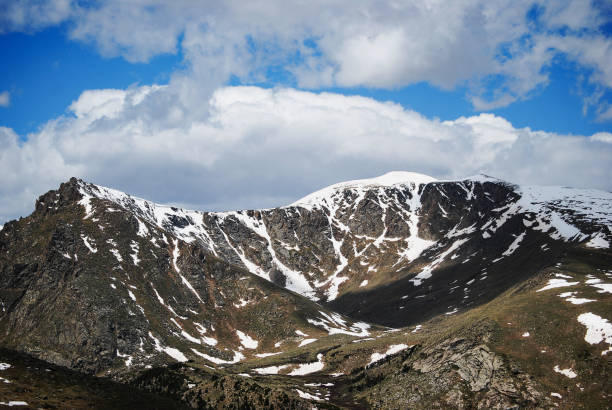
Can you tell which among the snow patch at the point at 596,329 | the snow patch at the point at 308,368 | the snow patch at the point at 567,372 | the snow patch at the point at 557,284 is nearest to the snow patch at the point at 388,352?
the snow patch at the point at 308,368

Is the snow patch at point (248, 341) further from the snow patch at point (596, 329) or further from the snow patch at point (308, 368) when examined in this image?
the snow patch at point (596, 329)

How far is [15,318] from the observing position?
18025cm

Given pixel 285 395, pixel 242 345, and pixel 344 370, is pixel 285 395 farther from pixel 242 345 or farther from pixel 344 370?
pixel 242 345

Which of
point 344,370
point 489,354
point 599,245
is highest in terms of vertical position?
point 599,245

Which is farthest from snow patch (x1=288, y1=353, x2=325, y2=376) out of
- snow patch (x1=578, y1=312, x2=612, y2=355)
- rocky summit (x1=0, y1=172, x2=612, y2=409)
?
snow patch (x1=578, y1=312, x2=612, y2=355)

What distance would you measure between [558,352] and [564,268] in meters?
73.2

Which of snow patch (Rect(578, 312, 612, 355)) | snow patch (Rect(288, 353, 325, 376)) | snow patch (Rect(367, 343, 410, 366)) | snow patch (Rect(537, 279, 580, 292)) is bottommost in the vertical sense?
snow patch (Rect(288, 353, 325, 376))

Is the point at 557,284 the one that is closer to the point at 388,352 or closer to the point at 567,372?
the point at 567,372

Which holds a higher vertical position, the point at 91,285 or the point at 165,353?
the point at 91,285

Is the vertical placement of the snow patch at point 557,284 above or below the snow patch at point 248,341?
above

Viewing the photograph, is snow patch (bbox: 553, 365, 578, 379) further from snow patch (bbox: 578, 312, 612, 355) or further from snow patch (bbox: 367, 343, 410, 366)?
snow patch (bbox: 367, 343, 410, 366)

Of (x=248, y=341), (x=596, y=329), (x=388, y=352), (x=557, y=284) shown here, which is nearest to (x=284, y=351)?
(x=248, y=341)

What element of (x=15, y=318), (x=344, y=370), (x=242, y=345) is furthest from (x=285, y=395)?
(x=15, y=318)

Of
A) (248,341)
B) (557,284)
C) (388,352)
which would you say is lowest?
(388,352)
